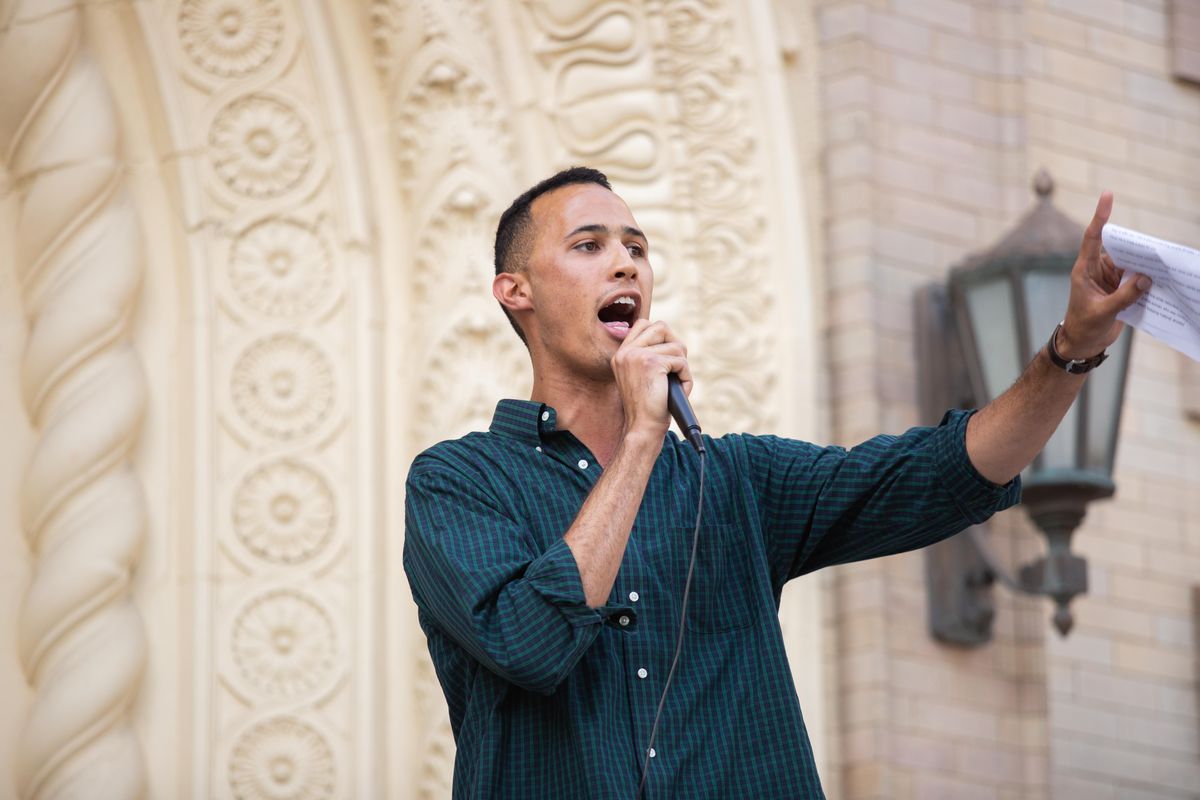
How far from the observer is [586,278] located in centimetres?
297

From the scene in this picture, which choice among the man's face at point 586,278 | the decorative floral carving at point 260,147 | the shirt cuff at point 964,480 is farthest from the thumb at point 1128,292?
the decorative floral carving at point 260,147

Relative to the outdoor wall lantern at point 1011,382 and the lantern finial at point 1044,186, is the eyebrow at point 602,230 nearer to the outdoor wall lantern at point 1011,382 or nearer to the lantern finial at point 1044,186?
the outdoor wall lantern at point 1011,382

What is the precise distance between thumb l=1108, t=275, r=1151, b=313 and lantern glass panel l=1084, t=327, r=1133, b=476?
8.59 ft

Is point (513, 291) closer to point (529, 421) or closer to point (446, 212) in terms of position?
point (529, 421)

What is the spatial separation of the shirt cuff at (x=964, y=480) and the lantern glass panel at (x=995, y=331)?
2.44 metres

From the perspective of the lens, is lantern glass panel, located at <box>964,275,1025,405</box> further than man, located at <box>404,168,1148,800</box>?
Yes

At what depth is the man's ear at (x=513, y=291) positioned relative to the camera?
3.08 metres

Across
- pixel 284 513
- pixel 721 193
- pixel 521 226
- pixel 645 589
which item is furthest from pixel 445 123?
pixel 645 589

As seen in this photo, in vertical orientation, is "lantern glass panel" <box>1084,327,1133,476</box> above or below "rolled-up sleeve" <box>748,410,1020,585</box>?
above

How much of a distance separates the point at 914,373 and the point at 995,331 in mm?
303

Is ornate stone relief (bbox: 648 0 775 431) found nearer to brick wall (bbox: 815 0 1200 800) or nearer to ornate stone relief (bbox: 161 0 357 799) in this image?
brick wall (bbox: 815 0 1200 800)

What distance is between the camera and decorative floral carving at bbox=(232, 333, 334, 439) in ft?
17.1

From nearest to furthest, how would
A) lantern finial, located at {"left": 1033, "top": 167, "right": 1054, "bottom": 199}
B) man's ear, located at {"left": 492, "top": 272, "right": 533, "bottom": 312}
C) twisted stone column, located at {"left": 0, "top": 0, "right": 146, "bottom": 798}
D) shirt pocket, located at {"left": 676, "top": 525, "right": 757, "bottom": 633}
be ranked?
shirt pocket, located at {"left": 676, "top": 525, "right": 757, "bottom": 633} → man's ear, located at {"left": 492, "top": 272, "right": 533, "bottom": 312} → twisted stone column, located at {"left": 0, "top": 0, "right": 146, "bottom": 798} → lantern finial, located at {"left": 1033, "top": 167, "right": 1054, "bottom": 199}

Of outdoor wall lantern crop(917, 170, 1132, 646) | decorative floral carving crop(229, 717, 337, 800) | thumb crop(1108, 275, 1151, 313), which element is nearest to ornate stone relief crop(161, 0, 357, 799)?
decorative floral carving crop(229, 717, 337, 800)
